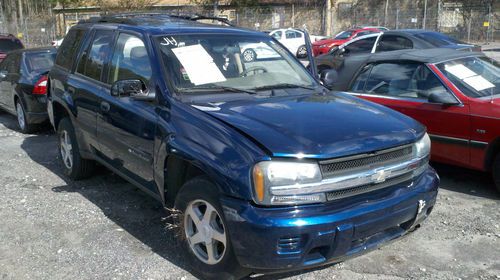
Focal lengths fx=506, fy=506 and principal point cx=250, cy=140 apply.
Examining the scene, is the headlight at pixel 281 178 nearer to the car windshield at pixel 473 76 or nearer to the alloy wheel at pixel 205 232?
the alloy wheel at pixel 205 232

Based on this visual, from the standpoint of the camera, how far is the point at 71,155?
19.5 ft

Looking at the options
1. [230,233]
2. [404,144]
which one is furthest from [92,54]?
[404,144]

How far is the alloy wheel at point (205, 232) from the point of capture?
11.4 ft

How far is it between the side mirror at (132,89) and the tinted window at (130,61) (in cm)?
13

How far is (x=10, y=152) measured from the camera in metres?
7.73

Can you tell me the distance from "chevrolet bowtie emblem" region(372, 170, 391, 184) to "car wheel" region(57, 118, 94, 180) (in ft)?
11.8

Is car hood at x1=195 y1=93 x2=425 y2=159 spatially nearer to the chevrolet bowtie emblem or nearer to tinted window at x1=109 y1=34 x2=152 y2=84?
the chevrolet bowtie emblem

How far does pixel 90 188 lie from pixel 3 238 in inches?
56.0

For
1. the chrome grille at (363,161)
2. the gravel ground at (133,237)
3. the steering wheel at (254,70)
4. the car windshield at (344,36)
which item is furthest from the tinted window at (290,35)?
the chrome grille at (363,161)

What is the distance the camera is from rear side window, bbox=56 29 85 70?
5.80 m

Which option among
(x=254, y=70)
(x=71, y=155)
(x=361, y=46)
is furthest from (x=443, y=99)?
(x=361, y=46)

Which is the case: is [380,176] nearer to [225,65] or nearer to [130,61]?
[225,65]

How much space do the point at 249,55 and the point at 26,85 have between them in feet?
17.9

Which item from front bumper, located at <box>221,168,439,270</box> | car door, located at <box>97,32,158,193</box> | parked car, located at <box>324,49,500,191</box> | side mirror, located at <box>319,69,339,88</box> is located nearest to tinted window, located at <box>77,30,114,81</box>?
car door, located at <box>97,32,158,193</box>
